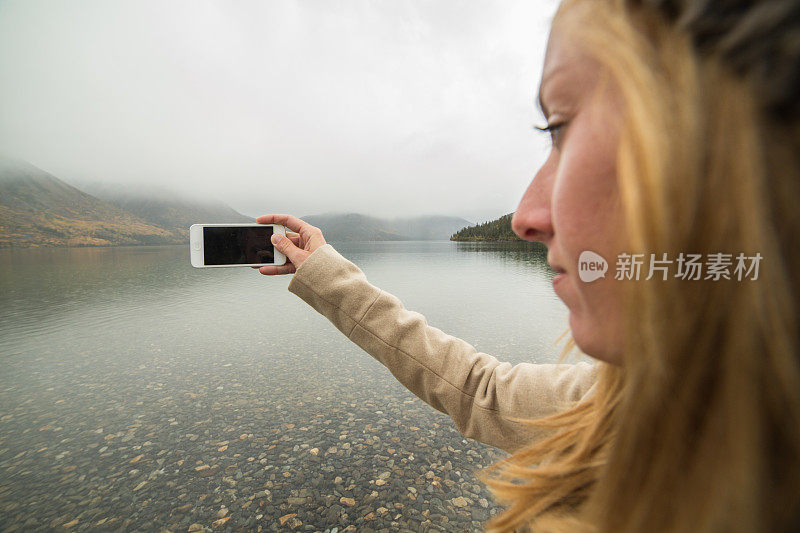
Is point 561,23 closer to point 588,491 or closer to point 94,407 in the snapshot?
point 588,491

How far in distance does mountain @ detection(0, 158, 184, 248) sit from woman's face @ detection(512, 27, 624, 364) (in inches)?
5539

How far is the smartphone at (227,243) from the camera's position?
10.4 feet

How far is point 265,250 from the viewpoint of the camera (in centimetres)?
310

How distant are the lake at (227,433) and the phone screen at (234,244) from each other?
2805 millimetres

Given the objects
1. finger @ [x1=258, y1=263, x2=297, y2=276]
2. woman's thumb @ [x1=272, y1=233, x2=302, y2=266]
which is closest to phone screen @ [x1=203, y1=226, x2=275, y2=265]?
finger @ [x1=258, y1=263, x2=297, y2=276]

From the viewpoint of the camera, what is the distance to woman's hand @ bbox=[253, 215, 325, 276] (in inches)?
99.5

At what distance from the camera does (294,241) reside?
277cm

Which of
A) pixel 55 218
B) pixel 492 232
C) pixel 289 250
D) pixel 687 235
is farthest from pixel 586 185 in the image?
pixel 55 218

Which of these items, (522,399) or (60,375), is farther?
(60,375)

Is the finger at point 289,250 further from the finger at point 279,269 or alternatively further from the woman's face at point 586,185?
the woman's face at point 586,185

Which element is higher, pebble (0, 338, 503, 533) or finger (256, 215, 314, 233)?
finger (256, 215, 314, 233)

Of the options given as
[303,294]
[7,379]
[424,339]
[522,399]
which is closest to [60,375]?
[7,379]

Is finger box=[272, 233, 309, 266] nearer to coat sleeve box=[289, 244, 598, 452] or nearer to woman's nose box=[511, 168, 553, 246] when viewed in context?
coat sleeve box=[289, 244, 598, 452]

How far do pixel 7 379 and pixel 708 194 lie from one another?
11.6m
